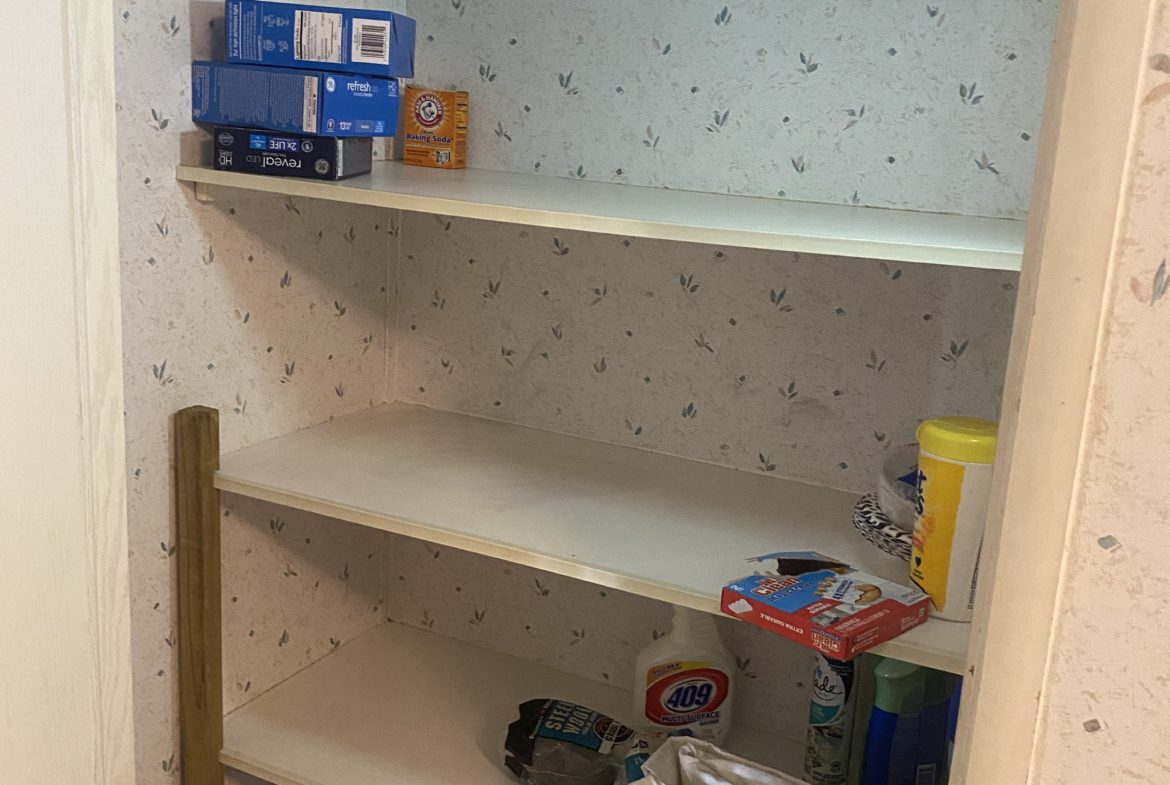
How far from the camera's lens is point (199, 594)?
1437 millimetres

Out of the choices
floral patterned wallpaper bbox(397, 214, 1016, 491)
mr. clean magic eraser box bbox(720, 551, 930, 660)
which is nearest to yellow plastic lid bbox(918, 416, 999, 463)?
mr. clean magic eraser box bbox(720, 551, 930, 660)

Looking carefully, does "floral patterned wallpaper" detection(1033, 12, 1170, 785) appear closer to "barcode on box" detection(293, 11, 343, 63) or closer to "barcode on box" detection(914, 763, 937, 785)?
"barcode on box" detection(914, 763, 937, 785)

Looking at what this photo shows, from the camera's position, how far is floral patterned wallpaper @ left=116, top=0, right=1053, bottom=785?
1311 millimetres

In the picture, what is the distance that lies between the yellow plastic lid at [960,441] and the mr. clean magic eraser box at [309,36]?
76 cm

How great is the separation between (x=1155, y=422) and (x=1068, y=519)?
0.21 ft

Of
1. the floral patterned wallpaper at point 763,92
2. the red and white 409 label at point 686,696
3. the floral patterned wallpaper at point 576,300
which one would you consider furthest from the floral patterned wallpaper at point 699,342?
the red and white 409 label at point 686,696

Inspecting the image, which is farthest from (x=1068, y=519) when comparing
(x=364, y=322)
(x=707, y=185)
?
(x=364, y=322)

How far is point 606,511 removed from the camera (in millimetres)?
1354

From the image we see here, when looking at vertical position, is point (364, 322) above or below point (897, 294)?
below

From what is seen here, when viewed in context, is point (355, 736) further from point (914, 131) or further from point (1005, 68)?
point (1005, 68)

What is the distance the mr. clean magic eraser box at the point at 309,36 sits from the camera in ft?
4.19

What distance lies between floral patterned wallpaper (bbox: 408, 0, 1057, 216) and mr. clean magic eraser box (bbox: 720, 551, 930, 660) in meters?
0.49

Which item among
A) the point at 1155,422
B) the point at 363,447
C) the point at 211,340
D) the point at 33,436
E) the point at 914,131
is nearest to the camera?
the point at 1155,422

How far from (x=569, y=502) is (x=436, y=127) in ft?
1.89
